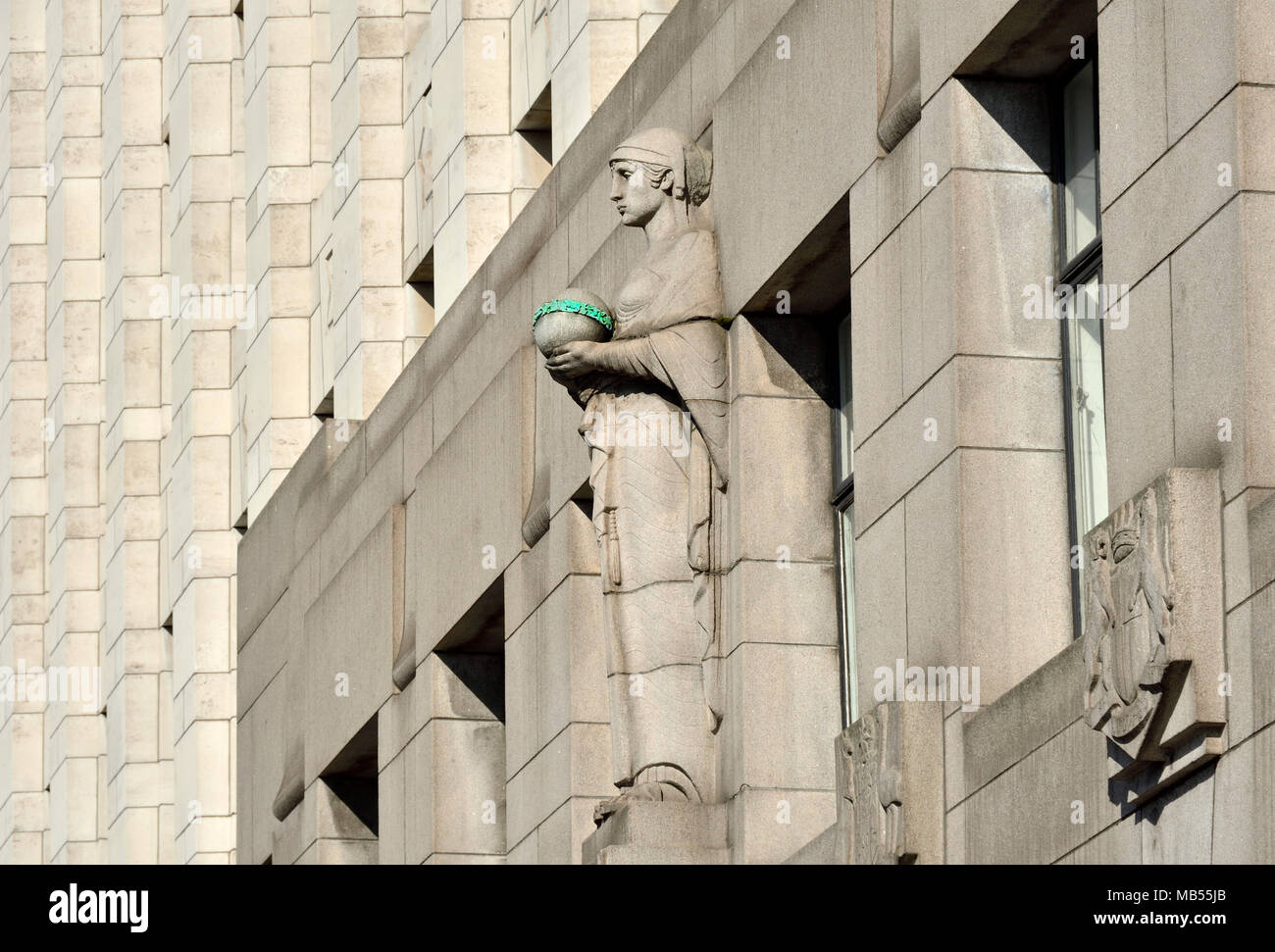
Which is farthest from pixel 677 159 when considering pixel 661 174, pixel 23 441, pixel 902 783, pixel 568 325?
pixel 23 441

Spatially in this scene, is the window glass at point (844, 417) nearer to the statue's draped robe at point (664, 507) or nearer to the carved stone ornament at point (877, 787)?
the statue's draped robe at point (664, 507)

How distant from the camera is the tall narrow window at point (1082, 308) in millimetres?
21562

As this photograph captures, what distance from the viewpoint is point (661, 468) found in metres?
26.8

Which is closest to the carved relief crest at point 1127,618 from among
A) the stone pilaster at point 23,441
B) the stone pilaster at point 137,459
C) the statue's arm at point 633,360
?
the statue's arm at point 633,360

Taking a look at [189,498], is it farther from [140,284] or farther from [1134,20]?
[1134,20]

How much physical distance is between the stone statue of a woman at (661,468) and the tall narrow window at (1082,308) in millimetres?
4631

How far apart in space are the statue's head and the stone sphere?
2.34ft

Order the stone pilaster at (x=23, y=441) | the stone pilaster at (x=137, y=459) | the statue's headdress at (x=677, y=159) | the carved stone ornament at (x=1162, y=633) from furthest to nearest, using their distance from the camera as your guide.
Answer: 1. the stone pilaster at (x=23, y=441)
2. the stone pilaster at (x=137, y=459)
3. the statue's headdress at (x=677, y=159)
4. the carved stone ornament at (x=1162, y=633)

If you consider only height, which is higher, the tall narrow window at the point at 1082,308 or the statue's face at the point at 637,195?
the statue's face at the point at 637,195

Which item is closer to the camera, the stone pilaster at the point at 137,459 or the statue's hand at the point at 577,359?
the statue's hand at the point at 577,359

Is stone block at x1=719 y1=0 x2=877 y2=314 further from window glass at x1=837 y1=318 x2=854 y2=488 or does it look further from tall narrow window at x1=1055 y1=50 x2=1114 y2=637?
tall narrow window at x1=1055 y1=50 x2=1114 y2=637

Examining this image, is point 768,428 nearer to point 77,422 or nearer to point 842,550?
point 842,550

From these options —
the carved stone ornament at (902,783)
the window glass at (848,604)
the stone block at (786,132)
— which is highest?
the stone block at (786,132)
